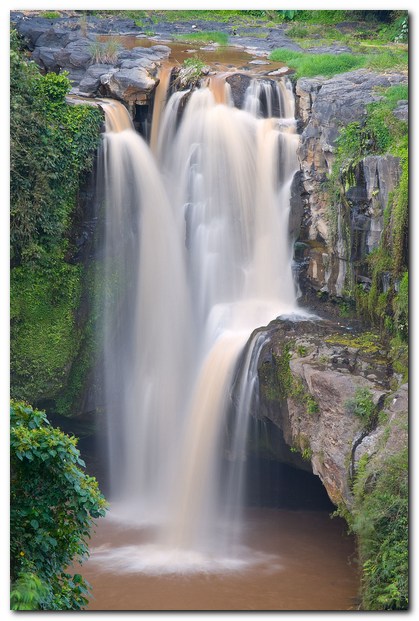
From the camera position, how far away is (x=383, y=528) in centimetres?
780

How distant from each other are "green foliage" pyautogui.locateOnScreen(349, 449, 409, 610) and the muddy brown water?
67 cm

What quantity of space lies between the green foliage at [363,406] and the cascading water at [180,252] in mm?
2323

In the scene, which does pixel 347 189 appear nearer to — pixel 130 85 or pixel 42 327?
pixel 130 85

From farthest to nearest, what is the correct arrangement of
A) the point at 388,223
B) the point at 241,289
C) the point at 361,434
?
the point at 241,289 < the point at 388,223 < the point at 361,434

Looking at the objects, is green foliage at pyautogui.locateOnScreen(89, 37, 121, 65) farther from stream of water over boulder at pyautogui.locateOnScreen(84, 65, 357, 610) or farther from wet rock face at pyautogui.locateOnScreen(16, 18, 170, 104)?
stream of water over boulder at pyautogui.locateOnScreen(84, 65, 357, 610)

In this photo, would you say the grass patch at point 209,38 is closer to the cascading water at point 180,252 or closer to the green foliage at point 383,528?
the cascading water at point 180,252

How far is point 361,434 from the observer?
850cm

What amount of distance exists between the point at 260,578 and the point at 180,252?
4.72 m

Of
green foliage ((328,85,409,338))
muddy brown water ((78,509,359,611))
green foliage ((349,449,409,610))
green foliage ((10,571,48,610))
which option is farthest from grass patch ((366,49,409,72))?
green foliage ((10,571,48,610))

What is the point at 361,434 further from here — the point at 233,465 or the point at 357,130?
the point at 357,130

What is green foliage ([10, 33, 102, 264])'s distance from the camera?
35.6ft

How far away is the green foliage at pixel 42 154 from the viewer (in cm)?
1084

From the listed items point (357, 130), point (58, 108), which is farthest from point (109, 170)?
point (357, 130)

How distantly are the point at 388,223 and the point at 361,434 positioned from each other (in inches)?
105
